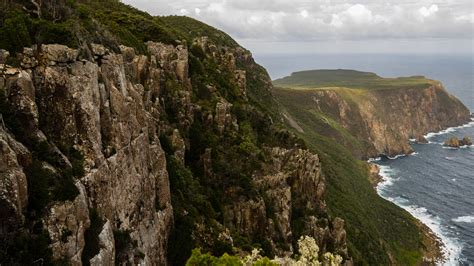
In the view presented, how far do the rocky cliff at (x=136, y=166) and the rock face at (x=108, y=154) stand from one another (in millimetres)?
120

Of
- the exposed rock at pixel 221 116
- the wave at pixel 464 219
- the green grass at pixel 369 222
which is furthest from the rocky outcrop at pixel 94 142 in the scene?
the wave at pixel 464 219

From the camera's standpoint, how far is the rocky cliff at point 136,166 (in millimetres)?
33219

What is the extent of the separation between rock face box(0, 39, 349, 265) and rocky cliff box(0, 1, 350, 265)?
0.39 ft

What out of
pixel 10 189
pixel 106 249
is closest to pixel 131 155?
pixel 106 249

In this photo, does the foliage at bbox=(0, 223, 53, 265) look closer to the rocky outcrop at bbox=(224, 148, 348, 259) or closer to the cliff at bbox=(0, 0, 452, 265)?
the cliff at bbox=(0, 0, 452, 265)

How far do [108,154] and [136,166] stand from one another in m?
6.16

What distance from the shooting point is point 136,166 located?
47625 mm

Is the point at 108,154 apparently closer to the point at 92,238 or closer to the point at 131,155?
the point at 131,155

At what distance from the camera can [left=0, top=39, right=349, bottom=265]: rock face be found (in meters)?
33.5

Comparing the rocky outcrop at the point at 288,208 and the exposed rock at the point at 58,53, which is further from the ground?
the exposed rock at the point at 58,53

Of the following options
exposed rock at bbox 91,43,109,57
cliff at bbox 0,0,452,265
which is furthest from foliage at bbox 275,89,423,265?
exposed rock at bbox 91,43,109,57

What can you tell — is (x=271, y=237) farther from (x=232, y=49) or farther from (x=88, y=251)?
(x=232, y=49)

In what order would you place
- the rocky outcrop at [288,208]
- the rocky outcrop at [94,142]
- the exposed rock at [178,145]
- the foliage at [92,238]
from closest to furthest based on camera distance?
the rocky outcrop at [94,142] → the foliage at [92,238] → the exposed rock at [178,145] → the rocky outcrop at [288,208]

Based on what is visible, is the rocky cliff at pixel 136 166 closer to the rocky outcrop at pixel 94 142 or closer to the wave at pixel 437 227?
the rocky outcrop at pixel 94 142
